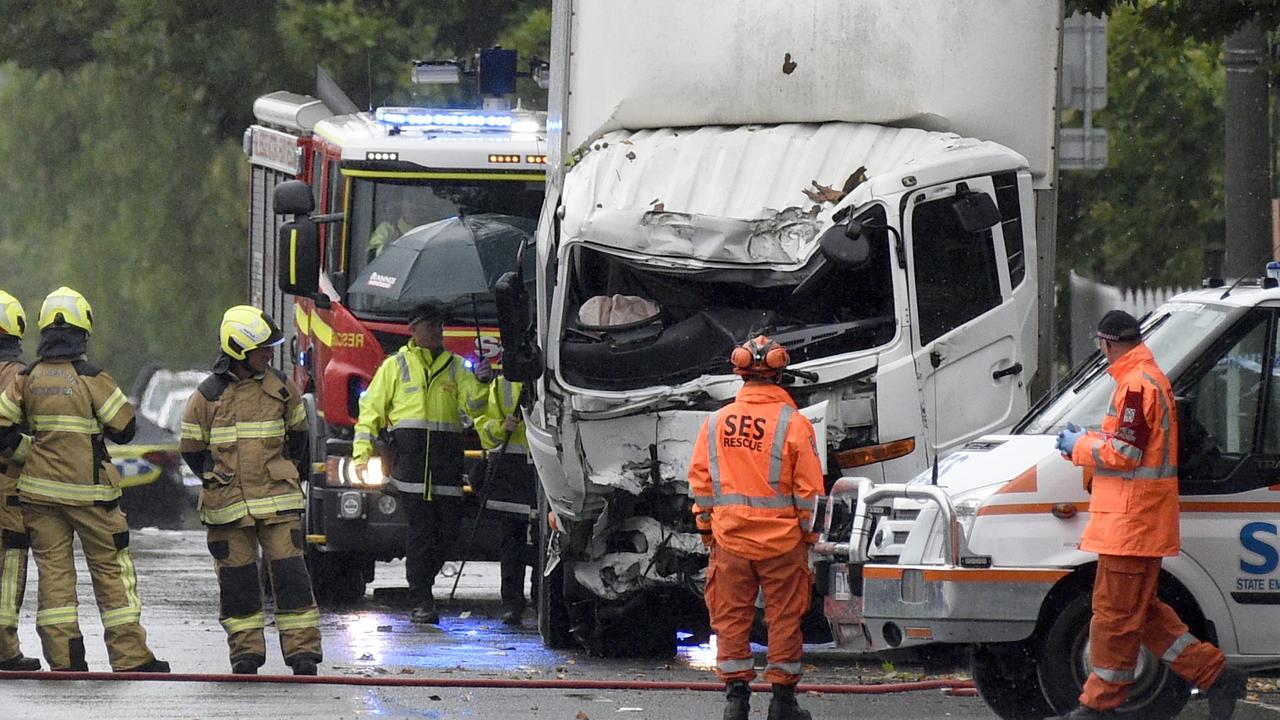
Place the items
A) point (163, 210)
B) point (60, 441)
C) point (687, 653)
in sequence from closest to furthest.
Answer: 1. point (60, 441)
2. point (687, 653)
3. point (163, 210)

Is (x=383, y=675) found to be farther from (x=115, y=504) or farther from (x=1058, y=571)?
(x=1058, y=571)

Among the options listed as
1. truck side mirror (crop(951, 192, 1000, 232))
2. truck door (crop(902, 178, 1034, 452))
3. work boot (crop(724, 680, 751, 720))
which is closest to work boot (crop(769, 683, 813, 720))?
work boot (crop(724, 680, 751, 720))

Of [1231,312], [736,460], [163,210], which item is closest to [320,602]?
[736,460]

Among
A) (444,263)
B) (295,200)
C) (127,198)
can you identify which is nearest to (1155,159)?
(444,263)

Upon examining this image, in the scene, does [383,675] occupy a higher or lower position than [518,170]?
lower

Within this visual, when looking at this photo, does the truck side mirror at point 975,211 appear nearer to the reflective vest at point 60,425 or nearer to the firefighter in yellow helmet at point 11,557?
the reflective vest at point 60,425

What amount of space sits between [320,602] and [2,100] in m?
20.8

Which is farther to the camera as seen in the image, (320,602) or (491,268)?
(320,602)

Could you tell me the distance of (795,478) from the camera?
343 inches

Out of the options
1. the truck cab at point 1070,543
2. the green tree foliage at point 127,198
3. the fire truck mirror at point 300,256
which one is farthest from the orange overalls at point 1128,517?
the green tree foliage at point 127,198

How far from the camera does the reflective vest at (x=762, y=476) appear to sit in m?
8.69

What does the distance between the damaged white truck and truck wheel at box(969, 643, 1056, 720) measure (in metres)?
1.18

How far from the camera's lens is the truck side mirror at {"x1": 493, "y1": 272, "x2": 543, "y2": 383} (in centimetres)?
1044

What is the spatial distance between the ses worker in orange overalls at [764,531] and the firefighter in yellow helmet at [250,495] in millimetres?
2397
